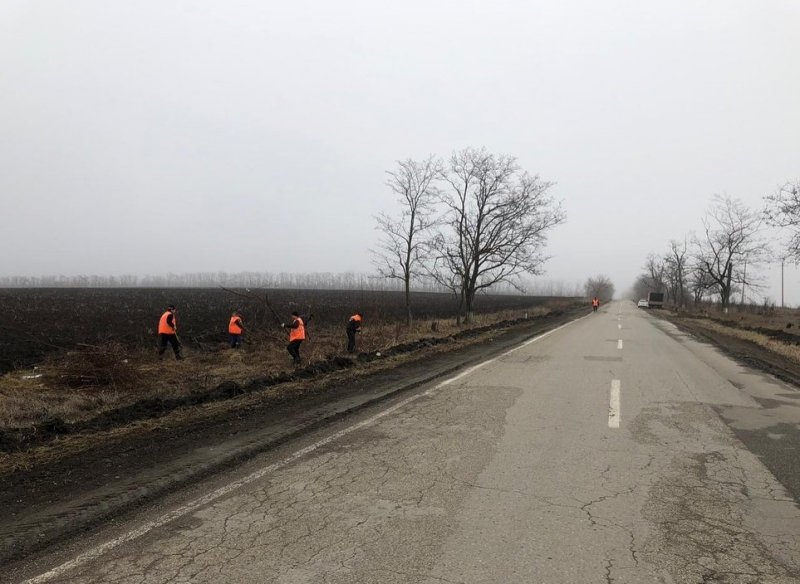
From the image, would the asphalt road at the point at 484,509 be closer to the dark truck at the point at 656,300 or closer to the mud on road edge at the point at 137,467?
the mud on road edge at the point at 137,467

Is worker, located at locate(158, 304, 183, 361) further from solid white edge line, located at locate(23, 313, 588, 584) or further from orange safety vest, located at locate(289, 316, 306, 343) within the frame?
solid white edge line, located at locate(23, 313, 588, 584)

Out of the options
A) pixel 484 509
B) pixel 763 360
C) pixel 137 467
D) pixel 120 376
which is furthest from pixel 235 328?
pixel 763 360

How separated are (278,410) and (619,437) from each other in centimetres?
479

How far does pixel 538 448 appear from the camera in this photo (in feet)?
19.5

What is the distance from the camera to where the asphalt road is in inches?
132

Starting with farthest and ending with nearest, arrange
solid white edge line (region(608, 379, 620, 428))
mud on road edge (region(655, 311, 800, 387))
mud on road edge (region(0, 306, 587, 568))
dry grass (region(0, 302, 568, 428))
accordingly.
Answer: mud on road edge (region(655, 311, 800, 387)), dry grass (region(0, 302, 568, 428)), solid white edge line (region(608, 379, 620, 428)), mud on road edge (region(0, 306, 587, 568))

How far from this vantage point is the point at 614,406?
808 centimetres

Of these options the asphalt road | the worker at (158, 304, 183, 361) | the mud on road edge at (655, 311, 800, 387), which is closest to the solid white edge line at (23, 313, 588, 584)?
the asphalt road

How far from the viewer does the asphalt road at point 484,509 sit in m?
3.34

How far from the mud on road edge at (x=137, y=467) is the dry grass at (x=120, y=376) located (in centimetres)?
201

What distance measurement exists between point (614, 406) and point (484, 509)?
15.2 feet

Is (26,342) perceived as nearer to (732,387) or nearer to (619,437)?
(619,437)

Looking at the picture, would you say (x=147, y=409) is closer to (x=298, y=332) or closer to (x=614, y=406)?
(x=298, y=332)

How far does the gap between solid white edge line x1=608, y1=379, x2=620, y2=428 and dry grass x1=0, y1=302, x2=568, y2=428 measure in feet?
17.0
